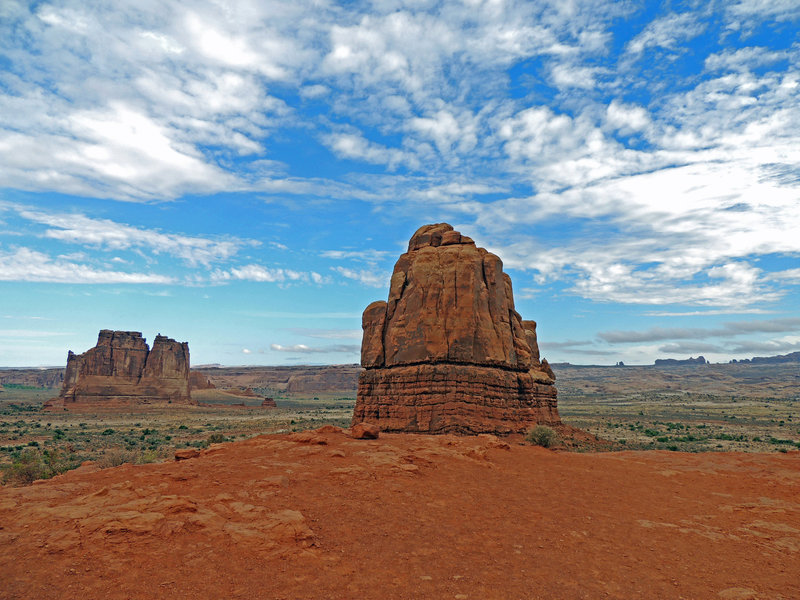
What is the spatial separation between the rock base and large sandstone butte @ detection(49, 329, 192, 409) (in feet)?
258

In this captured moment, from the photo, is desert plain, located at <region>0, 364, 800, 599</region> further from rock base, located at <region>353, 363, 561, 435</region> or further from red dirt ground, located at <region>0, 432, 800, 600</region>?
rock base, located at <region>353, 363, 561, 435</region>

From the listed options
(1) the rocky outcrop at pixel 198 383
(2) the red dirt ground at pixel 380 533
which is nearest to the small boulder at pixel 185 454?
(2) the red dirt ground at pixel 380 533

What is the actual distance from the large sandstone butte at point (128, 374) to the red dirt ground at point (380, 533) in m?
90.7

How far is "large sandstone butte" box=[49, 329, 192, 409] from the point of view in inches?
3524

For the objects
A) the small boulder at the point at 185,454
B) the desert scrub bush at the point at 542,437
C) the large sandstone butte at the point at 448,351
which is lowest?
the desert scrub bush at the point at 542,437

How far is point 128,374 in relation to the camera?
95500mm

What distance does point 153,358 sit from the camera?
98688mm

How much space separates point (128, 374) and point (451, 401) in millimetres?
90977

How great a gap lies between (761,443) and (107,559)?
4386 cm

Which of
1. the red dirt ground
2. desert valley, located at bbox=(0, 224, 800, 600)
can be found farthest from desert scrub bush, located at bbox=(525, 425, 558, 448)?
the red dirt ground

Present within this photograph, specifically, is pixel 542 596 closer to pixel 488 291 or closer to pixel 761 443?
pixel 488 291

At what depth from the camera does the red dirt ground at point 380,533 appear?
7.52m

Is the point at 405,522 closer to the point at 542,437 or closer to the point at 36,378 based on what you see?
the point at 542,437

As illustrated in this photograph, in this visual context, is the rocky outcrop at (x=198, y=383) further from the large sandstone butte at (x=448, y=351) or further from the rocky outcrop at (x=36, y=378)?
the large sandstone butte at (x=448, y=351)
